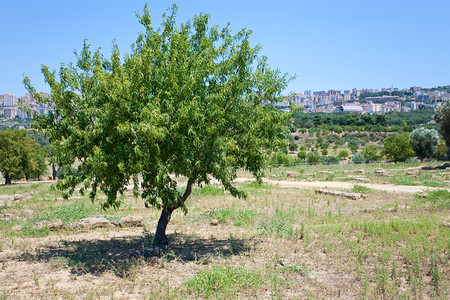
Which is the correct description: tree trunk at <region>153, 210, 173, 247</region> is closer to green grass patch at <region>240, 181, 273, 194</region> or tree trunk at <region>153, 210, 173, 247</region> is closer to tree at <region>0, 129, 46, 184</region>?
green grass patch at <region>240, 181, 273, 194</region>

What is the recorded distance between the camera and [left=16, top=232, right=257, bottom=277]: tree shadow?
31.4ft

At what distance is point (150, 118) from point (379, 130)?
126464 millimetres

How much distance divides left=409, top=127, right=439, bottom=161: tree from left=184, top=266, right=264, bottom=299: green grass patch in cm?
4915

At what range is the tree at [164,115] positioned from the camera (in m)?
8.72

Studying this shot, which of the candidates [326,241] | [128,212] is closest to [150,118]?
[326,241]

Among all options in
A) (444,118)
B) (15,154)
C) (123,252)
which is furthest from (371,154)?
(123,252)

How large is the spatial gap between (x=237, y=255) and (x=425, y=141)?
4808cm

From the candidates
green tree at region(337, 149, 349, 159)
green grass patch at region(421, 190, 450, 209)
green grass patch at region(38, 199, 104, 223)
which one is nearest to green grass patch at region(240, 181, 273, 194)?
green grass patch at region(421, 190, 450, 209)

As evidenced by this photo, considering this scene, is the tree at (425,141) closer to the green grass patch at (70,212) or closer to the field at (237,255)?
the field at (237,255)

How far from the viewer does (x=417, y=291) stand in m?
7.89

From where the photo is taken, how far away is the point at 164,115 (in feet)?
28.3

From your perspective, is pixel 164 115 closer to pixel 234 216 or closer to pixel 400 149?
pixel 234 216

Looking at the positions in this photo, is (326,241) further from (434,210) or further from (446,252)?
(434,210)

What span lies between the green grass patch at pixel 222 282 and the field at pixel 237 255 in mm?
23
